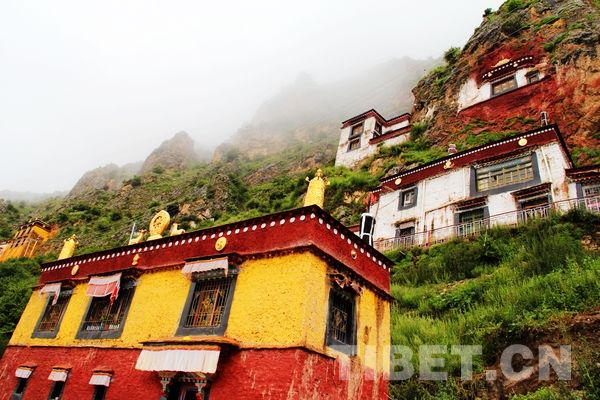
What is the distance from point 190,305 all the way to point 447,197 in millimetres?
17113

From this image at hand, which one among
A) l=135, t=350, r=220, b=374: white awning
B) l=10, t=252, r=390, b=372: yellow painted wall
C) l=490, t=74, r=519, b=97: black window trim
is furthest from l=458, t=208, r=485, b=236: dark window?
l=135, t=350, r=220, b=374: white awning

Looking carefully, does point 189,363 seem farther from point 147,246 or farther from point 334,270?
point 147,246

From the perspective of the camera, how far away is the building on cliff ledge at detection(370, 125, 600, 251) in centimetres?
1997

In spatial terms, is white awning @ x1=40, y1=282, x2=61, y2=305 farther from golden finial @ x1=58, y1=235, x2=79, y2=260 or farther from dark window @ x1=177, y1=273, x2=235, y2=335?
dark window @ x1=177, y1=273, x2=235, y2=335

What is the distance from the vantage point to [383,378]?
38.4ft

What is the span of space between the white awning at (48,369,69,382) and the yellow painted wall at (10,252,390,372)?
927mm

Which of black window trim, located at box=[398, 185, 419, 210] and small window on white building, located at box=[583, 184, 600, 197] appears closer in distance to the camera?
small window on white building, located at box=[583, 184, 600, 197]

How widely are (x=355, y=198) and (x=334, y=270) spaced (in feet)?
74.2

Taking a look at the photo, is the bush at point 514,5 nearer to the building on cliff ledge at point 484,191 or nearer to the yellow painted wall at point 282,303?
the building on cliff ledge at point 484,191

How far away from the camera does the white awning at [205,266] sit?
11.1 meters

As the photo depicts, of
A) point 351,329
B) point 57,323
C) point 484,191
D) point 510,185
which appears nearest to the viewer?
point 351,329

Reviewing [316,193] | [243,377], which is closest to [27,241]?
[316,193]

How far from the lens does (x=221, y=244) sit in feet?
39.2

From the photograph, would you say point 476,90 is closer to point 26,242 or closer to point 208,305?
point 208,305
